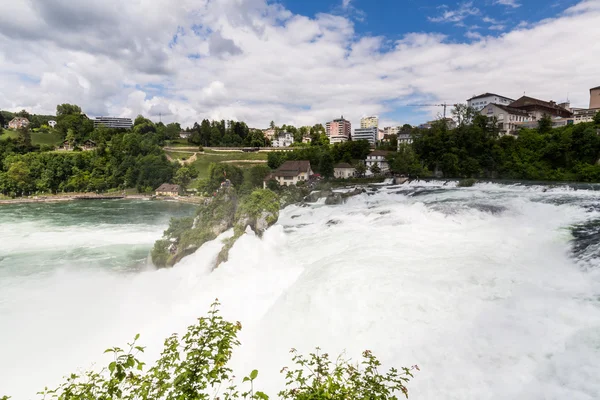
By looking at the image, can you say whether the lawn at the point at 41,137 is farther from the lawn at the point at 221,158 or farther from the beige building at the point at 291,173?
the beige building at the point at 291,173

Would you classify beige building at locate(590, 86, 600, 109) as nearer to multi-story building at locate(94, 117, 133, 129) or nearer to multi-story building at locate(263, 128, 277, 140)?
multi-story building at locate(263, 128, 277, 140)

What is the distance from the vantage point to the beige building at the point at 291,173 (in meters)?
36.2

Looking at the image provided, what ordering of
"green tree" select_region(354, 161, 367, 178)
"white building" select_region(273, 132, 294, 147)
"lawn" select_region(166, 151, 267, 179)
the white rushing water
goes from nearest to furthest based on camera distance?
1. the white rushing water
2. "lawn" select_region(166, 151, 267, 179)
3. "green tree" select_region(354, 161, 367, 178)
4. "white building" select_region(273, 132, 294, 147)

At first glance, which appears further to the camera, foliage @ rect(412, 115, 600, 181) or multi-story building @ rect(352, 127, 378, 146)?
multi-story building @ rect(352, 127, 378, 146)

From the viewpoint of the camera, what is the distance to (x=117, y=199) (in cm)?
4359

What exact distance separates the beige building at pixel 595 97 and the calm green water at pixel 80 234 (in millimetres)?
64646

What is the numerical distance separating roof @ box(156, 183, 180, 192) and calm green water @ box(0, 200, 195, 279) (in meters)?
2.54

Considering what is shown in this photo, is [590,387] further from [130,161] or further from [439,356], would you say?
[130,161]

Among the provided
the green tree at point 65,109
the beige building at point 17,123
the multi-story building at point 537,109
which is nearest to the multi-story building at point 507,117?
the multi-story building at point 537,109

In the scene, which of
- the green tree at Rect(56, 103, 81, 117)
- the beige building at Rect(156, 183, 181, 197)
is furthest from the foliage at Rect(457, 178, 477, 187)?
the green tree at Rect(56, 103, 81, 117)

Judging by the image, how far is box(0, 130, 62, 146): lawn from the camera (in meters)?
62.3

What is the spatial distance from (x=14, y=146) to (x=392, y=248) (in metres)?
75.8

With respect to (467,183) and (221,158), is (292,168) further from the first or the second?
(467,183)

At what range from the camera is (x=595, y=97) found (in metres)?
46.7
